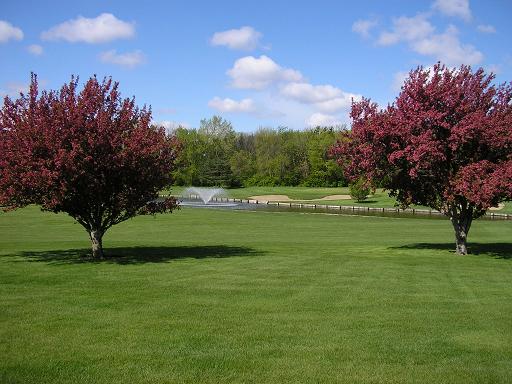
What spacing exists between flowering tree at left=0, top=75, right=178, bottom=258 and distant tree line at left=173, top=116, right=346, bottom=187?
95091mm

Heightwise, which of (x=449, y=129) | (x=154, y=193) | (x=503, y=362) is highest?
(x=449, y=129)

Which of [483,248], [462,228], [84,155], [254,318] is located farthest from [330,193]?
[254,318]

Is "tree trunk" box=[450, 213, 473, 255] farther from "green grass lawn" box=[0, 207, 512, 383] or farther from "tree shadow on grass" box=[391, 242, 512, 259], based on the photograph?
"green grass lawn" box=[0, 207, 512, 383]

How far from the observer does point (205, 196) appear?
10031cm

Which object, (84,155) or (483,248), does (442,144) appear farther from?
(84,155)

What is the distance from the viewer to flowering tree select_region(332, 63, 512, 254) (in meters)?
20.8

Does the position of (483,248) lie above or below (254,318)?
below

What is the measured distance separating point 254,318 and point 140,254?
12.8m

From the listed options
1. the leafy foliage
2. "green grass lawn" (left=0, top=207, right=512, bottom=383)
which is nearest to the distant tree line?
the leafy foliage

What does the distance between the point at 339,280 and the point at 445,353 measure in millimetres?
7101

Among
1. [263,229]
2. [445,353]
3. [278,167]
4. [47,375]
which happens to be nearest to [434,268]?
[445,353]

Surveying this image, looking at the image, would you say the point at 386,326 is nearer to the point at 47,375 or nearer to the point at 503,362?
the point at 503,362

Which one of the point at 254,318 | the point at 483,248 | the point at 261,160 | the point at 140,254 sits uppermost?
the point at 261,160

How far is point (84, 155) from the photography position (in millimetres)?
18484
